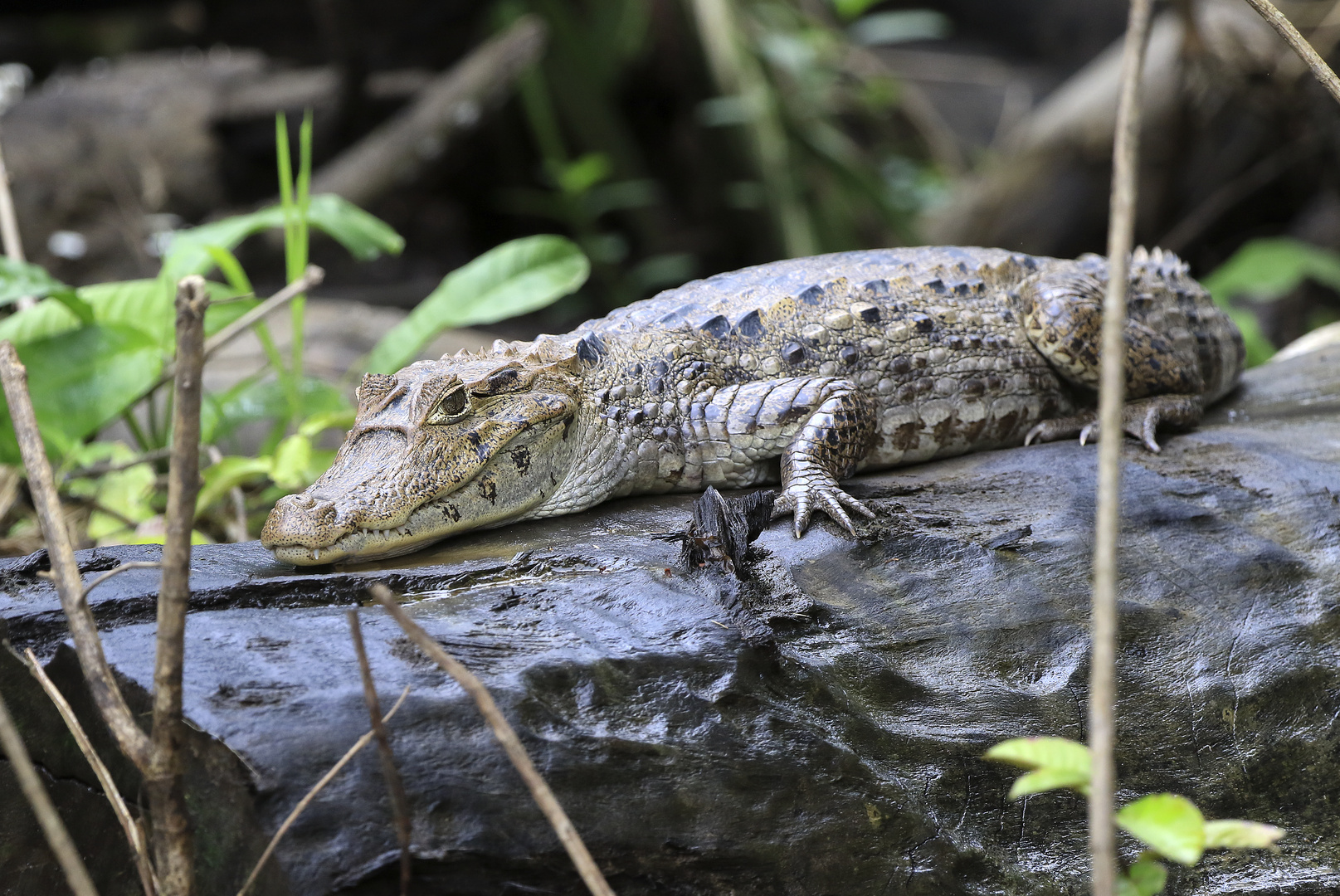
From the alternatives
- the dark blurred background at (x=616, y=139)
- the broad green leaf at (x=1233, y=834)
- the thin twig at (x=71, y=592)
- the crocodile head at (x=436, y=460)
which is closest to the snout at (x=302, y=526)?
the crocodile head at (x=436, y=460)

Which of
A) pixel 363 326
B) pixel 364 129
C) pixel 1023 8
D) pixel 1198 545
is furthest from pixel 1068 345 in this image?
pixel 1023 8

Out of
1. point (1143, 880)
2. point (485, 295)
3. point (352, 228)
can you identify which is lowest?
point (1143, 880)

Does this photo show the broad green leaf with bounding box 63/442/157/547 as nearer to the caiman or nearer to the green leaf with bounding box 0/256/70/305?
the green leaf with bounding box 0/256/70/305

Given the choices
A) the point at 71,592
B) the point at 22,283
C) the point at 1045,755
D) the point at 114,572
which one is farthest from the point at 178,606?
the point at 22,283

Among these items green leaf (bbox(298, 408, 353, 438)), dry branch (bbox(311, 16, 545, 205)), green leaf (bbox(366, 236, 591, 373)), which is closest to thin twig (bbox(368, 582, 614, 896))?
green leaf (bbox(298, 408, 353, 438))

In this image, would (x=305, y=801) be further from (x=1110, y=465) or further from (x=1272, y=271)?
(x=1272, y=271)

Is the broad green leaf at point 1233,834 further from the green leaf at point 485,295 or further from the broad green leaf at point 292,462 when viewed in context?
the broad green leaf at point 292,462
